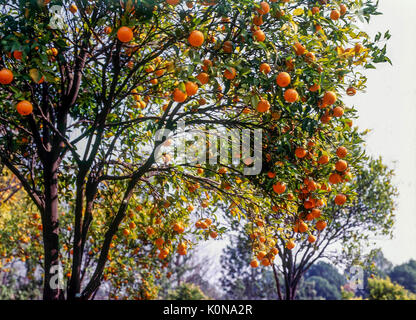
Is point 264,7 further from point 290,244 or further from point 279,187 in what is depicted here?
→ point 290,244

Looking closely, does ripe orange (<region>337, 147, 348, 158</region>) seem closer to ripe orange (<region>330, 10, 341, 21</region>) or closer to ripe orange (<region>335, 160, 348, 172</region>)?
ripe orange (<region>335, 160, 348, 172</region>)

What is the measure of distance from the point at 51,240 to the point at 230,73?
10.5ft

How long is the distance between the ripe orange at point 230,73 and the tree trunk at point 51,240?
2.96 meters

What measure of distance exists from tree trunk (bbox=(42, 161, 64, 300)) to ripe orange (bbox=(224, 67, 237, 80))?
2.96 m

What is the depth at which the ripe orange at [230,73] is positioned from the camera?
2.62 m

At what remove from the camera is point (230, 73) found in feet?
8.89

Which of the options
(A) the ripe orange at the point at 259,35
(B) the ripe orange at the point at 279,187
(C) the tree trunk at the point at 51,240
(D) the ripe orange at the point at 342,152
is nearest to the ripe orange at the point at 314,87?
(A) the ripe orange at the point at 259,35

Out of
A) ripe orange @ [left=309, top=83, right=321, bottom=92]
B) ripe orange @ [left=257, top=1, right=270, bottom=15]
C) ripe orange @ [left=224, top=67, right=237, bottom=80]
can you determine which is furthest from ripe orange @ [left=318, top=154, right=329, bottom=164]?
ripe orange @ [left=257, top=1, right=270, bottom=15]

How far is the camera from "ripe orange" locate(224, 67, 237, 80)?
2623mm

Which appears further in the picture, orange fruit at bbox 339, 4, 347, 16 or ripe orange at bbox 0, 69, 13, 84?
orange fruit at bbox 339, 4, 347, 16

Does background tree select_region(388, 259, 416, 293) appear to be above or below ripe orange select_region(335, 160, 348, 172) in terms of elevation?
below

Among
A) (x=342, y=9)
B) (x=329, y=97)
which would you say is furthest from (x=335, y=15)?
(x=329, y=97)
